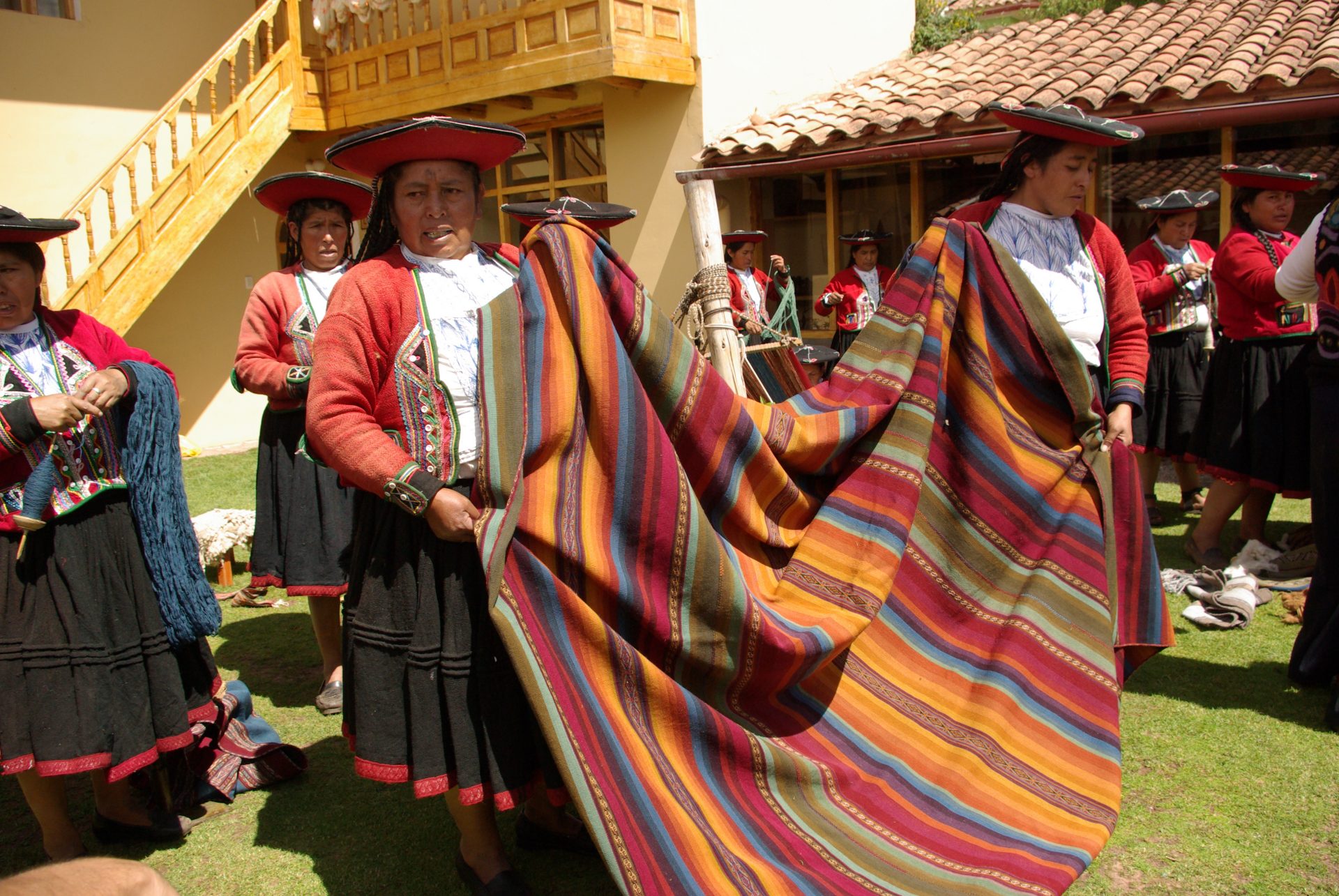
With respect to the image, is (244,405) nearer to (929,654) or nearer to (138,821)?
(138,821)

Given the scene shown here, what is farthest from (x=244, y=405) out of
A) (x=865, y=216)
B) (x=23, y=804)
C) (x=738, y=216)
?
(x=23, y=804)

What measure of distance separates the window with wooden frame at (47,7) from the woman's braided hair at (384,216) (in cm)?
1069

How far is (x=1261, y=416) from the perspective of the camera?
562 centimetres

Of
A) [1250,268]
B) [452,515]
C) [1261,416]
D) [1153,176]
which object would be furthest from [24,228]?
[1153,176]

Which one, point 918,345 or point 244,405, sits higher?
point 918,345

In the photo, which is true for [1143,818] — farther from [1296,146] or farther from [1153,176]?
[1153,176]

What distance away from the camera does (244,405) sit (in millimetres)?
13156

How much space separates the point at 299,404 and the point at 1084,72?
8919 millimetres

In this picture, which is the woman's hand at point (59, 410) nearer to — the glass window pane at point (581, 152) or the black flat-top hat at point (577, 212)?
the black flat-top hat at point (577, 212)

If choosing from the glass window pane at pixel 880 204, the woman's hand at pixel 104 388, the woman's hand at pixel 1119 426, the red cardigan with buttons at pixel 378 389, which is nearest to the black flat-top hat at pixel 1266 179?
the woman's hand at pixel 1119 426

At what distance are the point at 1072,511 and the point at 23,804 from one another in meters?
3.64

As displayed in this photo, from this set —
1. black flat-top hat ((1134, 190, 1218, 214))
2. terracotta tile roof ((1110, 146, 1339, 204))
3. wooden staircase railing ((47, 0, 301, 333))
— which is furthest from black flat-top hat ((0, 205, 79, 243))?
terracotta tile roof ((1110, 146, 1339, 204))

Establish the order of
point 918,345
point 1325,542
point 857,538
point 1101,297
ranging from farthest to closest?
1. point 1325,542
2. point 1101,297
3. point 918,345
4. point 857,538

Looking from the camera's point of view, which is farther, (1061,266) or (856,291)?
(856,291)
